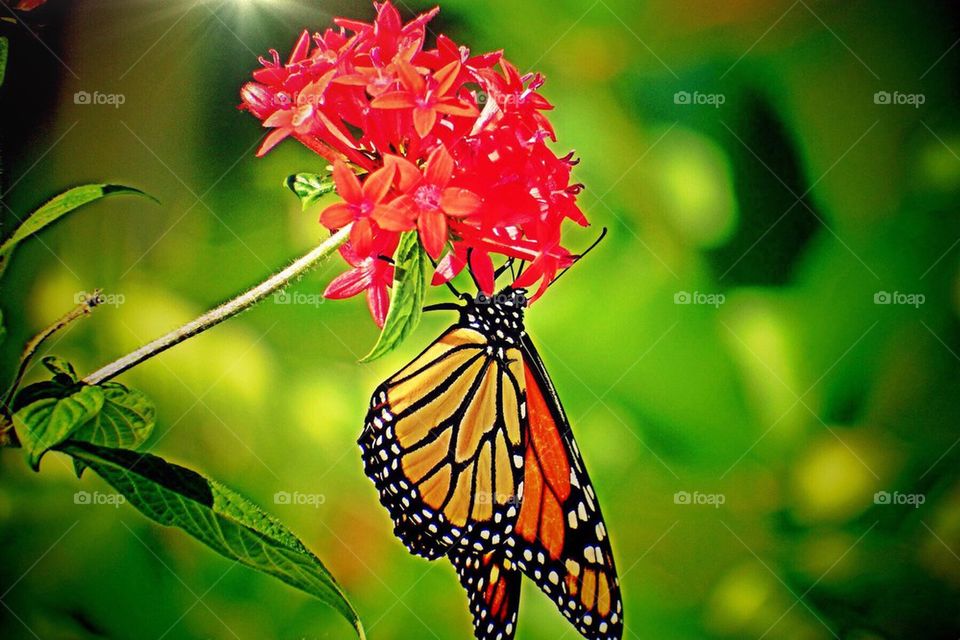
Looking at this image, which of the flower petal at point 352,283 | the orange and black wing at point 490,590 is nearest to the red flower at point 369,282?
the flower petal at point 352,283

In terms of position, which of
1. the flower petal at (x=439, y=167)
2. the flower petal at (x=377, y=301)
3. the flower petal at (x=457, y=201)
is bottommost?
the flower petal at (x=377, y=301)

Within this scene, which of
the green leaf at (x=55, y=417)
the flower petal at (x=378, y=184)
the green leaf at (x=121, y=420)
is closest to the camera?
the flower petal at (x=378, y=184)

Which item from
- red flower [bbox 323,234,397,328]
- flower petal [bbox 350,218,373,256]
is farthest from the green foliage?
flower petal [bbox 350,218,373,256]

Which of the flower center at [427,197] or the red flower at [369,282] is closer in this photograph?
the flower center at [427,197]

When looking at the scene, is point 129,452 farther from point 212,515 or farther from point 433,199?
point 433,199

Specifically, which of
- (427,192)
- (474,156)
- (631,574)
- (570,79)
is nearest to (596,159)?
(570,79)

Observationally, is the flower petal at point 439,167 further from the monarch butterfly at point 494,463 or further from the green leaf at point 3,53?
the green leaf at point 3,53

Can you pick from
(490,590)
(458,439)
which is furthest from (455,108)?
(490,590)
